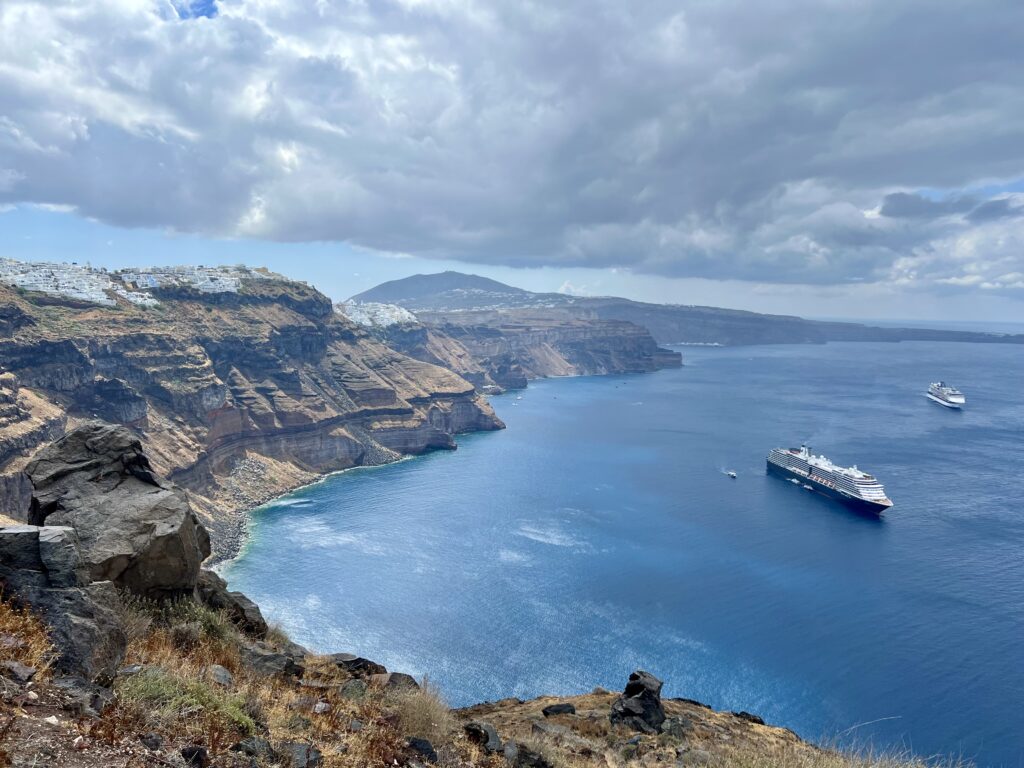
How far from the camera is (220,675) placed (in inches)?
471

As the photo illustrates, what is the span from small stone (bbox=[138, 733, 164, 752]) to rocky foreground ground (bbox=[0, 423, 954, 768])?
19mm

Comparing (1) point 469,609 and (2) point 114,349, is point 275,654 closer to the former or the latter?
(1) point 469,609

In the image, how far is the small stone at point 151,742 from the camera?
7.85 metres

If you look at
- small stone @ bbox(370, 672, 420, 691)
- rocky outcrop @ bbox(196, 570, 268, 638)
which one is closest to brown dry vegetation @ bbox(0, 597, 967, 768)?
rocky outcrop @ bbox(196, 570, 268, 638)

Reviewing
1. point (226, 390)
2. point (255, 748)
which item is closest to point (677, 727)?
point (255, 748)

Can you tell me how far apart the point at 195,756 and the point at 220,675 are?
436 cm

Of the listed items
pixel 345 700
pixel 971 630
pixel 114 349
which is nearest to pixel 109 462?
pixel 345 700

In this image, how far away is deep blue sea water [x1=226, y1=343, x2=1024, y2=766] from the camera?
52312mm

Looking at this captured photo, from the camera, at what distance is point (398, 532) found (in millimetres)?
92875

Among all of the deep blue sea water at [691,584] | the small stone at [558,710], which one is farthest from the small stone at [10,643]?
the deep blue sea water at [691,584]

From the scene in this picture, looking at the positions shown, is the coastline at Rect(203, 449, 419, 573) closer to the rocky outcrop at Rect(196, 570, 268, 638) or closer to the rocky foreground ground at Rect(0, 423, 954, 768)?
the rocky outcrop at Rect(196, 570, 268, 638)

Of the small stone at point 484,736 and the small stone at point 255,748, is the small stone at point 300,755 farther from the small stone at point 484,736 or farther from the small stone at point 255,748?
the small stone at point 484,736

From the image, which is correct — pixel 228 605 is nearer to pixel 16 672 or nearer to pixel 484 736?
pixel 484 736

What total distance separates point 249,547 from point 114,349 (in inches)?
1868
